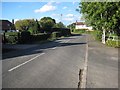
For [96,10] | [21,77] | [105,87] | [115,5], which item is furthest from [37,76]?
[96,10]

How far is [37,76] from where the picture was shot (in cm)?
1055

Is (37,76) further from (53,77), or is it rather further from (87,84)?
(87,84)

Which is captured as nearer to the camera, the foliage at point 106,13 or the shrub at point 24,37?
the foliage at point 106,13

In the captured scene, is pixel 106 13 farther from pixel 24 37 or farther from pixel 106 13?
pixel 24 37

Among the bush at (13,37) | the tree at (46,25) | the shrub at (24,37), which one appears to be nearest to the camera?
the bush at (13,37)

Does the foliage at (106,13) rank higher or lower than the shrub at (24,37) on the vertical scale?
higher

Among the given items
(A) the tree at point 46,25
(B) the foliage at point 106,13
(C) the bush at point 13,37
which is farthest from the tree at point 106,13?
(A) the tree at point 46,25

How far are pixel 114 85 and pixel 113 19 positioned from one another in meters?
21.5

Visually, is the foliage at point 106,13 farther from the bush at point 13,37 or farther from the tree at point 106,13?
the bush at point 13,37

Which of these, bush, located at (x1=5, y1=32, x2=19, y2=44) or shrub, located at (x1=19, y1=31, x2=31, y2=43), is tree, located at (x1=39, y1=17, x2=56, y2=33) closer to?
shrub, located at (x1=19, y1=31, x2=31, y2=43)

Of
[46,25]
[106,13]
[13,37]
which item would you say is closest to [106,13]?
[106,13]

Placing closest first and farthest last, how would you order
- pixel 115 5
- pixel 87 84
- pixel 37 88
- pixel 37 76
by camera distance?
pixel 37 88 < pixel 87 84 < pixel 37 76 < pixel 115 5

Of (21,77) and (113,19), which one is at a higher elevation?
(113,19)

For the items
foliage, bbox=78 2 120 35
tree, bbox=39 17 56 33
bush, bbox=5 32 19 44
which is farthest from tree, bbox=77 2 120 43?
tree, bbox=39 17 56 33
